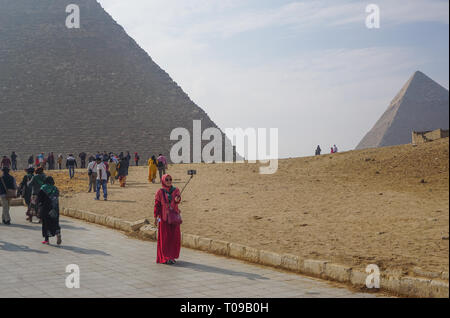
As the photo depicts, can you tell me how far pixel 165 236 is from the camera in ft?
25.4

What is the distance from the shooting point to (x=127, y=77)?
8700cm

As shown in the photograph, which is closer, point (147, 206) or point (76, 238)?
point (76, 238)

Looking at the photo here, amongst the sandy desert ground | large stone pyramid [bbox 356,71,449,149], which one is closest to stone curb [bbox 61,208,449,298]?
the sandy desert ground

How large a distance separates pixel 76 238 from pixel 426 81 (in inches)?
3903

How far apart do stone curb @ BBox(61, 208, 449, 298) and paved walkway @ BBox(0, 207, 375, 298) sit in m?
0.20

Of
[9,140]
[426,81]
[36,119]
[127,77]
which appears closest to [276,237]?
[9,140]

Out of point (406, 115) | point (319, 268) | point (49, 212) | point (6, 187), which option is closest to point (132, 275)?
point (319, 268)

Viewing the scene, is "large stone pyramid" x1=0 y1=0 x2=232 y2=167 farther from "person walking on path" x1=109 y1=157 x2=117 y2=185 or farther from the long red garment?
the long red garment

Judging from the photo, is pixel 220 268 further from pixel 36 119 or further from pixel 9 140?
pixel 36 119

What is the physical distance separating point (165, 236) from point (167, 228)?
0.12 m

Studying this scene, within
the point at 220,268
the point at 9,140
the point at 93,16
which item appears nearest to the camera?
the point at 220,268
